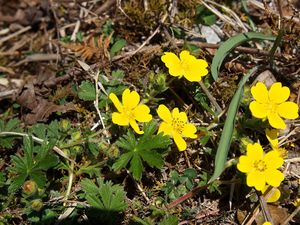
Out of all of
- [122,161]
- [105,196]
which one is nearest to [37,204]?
[105,196]

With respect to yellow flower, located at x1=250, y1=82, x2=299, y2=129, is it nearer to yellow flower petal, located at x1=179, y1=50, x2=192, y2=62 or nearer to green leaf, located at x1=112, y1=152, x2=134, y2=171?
yellow flower petal, located at x1=179, y1=50, x2=192, y2=62

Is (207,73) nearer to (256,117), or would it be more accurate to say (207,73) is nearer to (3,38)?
(256,117)

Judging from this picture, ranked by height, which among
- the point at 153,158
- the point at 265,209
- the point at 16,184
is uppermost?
the point at 153,158

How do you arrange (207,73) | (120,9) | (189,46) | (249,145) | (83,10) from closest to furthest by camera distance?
1. (249,145)
2. (207,73)
3. (189,46)
4. (120,9)
5. (83,10)

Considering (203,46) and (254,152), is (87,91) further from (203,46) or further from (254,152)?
(254,152)

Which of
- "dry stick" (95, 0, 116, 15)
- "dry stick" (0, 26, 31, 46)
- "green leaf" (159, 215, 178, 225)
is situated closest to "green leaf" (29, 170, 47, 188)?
"green leaf" (159, 215, 178, 225)

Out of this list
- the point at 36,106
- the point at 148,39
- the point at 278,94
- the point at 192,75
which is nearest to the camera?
the point at 278,94

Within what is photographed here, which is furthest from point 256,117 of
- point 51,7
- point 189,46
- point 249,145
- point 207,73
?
point 51,7
